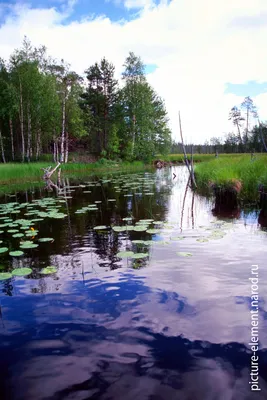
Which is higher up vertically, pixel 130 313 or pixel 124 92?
pixel 124 92

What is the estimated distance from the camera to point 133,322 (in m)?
2.80

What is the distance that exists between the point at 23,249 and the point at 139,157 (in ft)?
113

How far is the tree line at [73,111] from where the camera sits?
2700 cm

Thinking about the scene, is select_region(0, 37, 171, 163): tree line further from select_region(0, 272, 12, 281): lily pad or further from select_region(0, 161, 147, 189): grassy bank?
select_region(0, 272, 12, 281): lily pad

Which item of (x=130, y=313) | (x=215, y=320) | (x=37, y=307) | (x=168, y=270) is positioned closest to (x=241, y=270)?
(x=168, y=270)

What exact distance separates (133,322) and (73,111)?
3055 centimetres

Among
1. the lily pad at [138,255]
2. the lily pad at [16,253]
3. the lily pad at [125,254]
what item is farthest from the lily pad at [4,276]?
the lily pad at [138,255]

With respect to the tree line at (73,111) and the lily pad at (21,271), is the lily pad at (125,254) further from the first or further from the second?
the tree line at (73,111)

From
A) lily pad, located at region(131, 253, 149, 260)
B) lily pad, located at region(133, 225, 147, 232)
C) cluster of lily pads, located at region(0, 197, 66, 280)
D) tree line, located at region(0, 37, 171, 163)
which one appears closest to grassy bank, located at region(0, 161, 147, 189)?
tree line, located at region(0, 37, 171, 163)

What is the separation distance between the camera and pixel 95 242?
5.61m

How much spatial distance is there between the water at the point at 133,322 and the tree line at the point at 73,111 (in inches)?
974

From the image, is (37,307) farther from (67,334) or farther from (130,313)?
(130,313)

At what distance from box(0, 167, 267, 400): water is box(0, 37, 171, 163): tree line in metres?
24.7

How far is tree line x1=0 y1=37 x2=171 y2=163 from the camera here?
27.0 m
